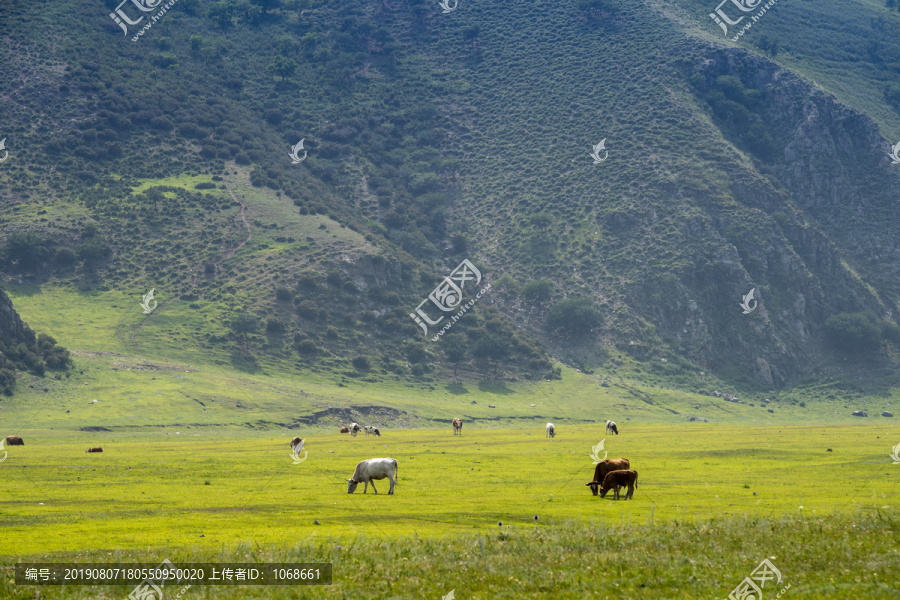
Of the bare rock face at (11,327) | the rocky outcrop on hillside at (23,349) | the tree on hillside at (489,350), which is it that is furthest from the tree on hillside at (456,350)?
the bare rock face at (11,327)

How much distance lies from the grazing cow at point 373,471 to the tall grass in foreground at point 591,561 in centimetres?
1200

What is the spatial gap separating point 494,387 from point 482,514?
96.1 metres

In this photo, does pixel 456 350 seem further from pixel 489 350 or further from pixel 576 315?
pixel 576 315

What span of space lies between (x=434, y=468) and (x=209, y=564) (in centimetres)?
2773

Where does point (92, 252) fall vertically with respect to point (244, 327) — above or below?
above

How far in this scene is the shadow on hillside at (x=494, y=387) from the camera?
123 meters

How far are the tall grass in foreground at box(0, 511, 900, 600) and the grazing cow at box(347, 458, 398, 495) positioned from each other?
39.4 feet

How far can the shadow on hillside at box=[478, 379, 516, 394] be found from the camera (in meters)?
123

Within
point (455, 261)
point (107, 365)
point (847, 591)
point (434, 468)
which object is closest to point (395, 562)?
point (847, 591)

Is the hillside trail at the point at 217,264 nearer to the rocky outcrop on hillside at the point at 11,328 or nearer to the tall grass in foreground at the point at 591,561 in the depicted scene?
the rocky outcrop on hillside at the point at 11,328

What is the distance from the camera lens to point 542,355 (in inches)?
5207

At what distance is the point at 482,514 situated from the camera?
28.8 m

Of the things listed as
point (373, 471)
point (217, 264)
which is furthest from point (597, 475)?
point (217, 264)

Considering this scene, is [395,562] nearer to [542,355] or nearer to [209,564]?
[209,564]
